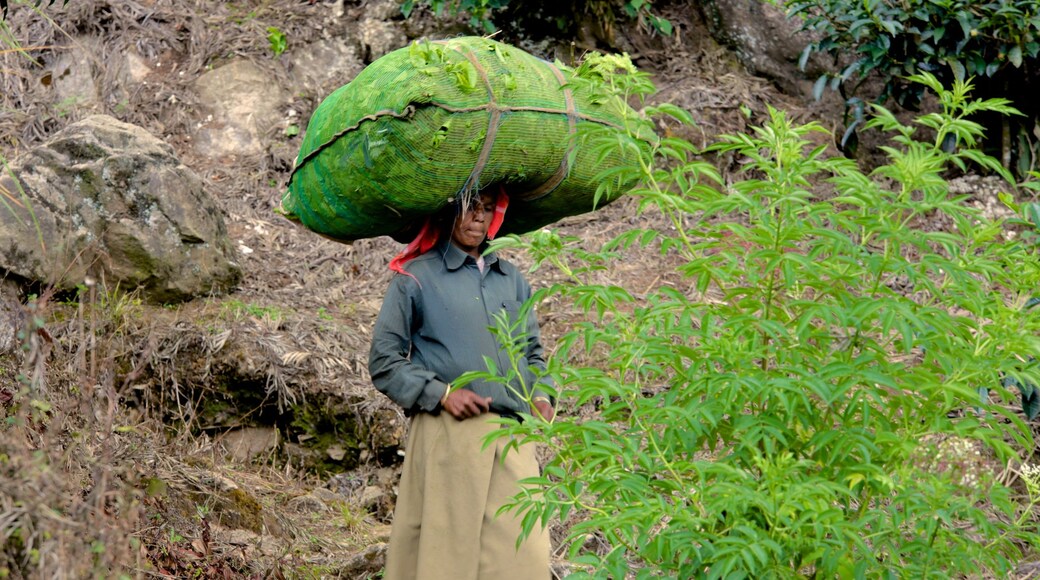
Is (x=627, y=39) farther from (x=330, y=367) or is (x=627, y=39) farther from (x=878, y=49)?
(x=330, y=367)

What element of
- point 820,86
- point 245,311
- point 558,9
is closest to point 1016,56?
point 820,86

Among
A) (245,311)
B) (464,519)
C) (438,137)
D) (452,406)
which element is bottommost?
(245,311)

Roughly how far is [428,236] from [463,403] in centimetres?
63

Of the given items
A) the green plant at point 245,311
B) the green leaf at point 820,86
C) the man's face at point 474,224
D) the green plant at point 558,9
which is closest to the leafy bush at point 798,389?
the man's face at point 474,224

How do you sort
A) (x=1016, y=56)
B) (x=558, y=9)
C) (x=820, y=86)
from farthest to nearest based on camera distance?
1. (x=558, y=9)
2. (x=820, y=86)
3. (x=1016, y=56)

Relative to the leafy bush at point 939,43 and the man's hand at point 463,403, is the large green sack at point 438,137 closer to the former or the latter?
the man's hand at point 463,403

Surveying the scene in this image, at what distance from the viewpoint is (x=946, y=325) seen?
2.60 m

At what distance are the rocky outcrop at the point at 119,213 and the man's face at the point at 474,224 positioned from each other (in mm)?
2389

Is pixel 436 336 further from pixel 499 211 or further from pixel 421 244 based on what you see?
pixel 499 211

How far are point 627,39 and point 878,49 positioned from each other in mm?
1985

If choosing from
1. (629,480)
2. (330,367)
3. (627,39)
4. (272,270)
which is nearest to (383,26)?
(627,39)

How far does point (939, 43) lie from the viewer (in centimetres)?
664

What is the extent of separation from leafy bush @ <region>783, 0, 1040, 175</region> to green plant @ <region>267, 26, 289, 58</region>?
3.38m

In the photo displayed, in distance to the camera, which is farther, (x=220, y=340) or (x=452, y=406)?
(x=220, y=340)
